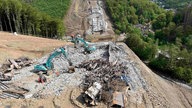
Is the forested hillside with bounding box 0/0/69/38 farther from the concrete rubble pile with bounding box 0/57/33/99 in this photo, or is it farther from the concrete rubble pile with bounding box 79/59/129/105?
the concrete rubble pile with bounding box 79/59/129/105

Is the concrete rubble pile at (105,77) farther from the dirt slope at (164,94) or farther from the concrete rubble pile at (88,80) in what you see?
the dirt slope at (164,94)

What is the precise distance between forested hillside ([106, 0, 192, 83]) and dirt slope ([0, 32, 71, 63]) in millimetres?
11404

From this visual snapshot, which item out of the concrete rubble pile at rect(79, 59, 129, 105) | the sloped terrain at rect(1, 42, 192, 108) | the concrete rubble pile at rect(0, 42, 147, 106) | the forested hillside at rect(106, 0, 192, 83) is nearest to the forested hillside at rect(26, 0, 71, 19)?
the forested hillside at rect(106, 0, 192, 83)

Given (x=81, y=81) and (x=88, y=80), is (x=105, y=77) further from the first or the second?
(x=81, y=81)

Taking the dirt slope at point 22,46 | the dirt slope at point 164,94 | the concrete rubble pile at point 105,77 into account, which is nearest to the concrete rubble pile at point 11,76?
the dirt slope at point 22,46

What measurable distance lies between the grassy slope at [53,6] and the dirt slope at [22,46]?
22.3 metres

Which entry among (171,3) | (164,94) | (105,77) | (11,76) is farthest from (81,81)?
(171,3)

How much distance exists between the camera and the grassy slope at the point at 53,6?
54.0 metres

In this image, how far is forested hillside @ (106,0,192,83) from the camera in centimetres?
3133

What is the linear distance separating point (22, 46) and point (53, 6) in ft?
95.1

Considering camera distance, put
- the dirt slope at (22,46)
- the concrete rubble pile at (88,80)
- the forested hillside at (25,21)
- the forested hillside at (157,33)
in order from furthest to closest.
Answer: the forested hillside at (25,21) → the forested hillside at (157,33) → the dirt slope at (22,46) → the concrete rubble pile at (88,80)

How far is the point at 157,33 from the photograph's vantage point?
48.7 metres

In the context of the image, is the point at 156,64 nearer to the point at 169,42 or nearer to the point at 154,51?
the point at 154,51

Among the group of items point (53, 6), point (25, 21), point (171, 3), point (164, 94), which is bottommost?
point (164, 94)
